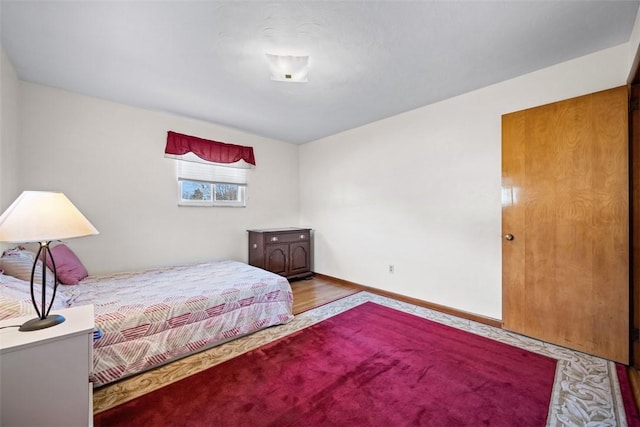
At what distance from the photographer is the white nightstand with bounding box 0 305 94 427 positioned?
1.05 meters

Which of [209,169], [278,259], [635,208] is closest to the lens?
[635,208]

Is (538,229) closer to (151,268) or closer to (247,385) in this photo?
(247,385)

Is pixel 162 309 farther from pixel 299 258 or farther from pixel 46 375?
pixel 299 258

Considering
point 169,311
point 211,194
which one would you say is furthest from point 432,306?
point 211,194

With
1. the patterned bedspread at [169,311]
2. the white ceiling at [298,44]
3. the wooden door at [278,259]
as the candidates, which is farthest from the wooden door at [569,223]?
the wooden door at [278,259]

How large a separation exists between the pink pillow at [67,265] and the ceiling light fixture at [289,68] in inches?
105

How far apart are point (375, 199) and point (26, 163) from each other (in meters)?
3.98

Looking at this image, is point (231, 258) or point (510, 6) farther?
point (231, 258)

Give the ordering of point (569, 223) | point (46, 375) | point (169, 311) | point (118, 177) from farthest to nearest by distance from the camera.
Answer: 1. point (118, 177)
2. point (569, 223)
3. point (169, 311)
4. point (46, 375)

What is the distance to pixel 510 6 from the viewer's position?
5.44 feet

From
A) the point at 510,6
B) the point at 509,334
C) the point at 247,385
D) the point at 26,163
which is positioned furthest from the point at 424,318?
the point at 26,163

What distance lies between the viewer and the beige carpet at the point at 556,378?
149 centimetres

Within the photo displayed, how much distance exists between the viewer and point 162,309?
2041mm

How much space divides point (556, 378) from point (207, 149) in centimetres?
436
